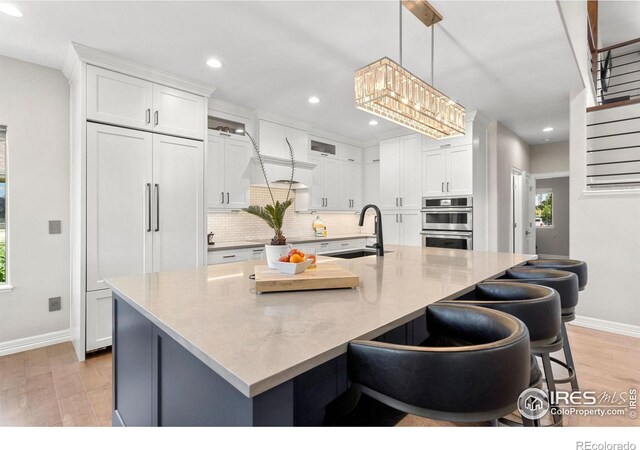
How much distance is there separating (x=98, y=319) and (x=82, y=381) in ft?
1.93

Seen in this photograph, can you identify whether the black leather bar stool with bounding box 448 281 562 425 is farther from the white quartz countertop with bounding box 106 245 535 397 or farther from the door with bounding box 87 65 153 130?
the door with bounding box 87 65 153 130

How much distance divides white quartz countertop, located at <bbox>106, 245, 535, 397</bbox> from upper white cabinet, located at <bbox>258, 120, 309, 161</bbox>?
288 centimetres

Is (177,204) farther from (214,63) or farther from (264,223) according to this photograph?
(264,223)

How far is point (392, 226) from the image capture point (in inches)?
213

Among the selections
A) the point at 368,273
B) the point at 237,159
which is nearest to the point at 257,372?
the point at 368,273

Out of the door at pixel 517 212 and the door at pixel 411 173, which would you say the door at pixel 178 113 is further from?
the door at pixel 517 212

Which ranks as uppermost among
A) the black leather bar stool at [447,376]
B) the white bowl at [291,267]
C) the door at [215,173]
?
the door at [215,173]

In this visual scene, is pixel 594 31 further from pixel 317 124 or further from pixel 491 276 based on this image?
pixel 491 276

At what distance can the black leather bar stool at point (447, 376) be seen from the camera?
745 millimetres

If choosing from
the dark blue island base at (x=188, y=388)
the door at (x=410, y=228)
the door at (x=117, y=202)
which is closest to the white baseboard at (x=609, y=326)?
the door at (x=410, y=228)

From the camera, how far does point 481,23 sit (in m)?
2.39

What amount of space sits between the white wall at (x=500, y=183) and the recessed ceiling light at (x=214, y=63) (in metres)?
3.98

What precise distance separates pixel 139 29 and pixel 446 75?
2779mm

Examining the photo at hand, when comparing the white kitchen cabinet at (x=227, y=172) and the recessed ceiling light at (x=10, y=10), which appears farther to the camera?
the white kitchen cabinet at (x=227, y=172)
